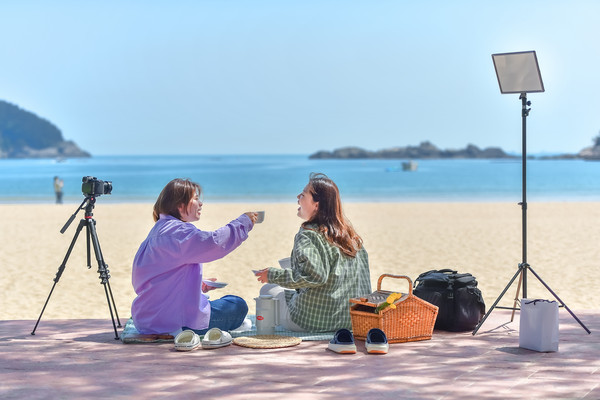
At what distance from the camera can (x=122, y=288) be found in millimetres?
8734

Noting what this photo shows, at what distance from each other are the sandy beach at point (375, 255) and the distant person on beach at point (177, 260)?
2.28m

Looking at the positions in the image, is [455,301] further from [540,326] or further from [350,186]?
[350,186]

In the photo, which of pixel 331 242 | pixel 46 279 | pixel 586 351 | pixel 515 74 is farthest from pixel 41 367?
pixel 46 279

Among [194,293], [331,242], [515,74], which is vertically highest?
[515,74]

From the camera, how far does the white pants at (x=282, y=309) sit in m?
5.16

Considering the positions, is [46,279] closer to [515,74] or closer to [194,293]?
[194,293]

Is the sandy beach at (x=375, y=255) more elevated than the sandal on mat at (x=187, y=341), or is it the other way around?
the sandal on mat at (x=187, y=341)

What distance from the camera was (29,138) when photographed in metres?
155

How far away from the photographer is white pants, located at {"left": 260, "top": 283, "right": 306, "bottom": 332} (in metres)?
5.16

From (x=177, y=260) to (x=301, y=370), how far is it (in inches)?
41.6

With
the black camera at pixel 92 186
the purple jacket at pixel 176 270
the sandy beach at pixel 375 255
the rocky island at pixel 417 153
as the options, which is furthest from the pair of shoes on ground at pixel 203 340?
the rocky island at pixel 417 153

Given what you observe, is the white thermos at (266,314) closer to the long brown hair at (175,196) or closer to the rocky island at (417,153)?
the long brown hair at (175,196)

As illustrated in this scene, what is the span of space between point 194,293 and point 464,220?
14.3 m

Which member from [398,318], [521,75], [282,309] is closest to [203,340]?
[282,309]
